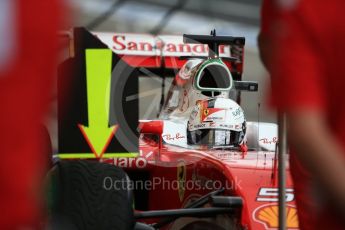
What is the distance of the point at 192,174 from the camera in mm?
3293

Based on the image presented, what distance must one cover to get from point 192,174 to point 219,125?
0.71m

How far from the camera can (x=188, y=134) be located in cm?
412

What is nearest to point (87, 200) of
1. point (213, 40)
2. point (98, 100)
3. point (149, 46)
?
point (98, 100)

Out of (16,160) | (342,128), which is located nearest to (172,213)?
(342,128)

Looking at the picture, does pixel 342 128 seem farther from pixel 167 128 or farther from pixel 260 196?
pixel 167 128

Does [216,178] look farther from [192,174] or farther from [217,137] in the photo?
[217,137]

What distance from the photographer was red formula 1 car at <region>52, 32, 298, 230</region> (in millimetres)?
1955

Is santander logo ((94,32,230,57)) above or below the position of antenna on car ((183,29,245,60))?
above

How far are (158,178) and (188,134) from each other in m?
0.51

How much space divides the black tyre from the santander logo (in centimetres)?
450

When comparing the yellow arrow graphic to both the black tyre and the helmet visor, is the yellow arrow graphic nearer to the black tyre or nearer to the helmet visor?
the black tyre

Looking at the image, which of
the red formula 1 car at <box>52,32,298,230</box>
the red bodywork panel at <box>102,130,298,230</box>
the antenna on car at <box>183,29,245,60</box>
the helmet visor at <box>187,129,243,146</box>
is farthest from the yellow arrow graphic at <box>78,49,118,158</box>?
the helmet visor at <box>187,129,243,146</box>

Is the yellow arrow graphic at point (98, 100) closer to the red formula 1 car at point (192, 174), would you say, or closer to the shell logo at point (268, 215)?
the red formula 1 car at point (192, 174)

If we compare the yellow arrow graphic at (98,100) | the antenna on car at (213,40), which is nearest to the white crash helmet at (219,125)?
the antenna on car at (213,40)
